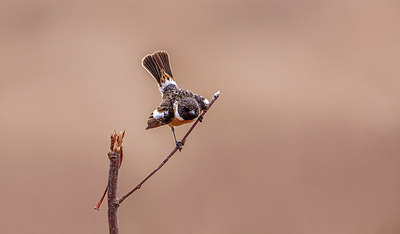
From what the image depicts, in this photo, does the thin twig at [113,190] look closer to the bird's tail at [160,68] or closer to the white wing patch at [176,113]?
the white wing patch at [176,113]

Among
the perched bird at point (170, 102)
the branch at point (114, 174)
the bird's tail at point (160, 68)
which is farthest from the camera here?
the bird's tail at point (160, 68)

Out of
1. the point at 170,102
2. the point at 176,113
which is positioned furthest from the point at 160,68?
the point at 176,113

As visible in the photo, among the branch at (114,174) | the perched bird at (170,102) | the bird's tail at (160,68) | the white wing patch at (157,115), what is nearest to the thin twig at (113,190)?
the branch at (114,174)

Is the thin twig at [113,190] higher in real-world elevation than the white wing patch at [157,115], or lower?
lower

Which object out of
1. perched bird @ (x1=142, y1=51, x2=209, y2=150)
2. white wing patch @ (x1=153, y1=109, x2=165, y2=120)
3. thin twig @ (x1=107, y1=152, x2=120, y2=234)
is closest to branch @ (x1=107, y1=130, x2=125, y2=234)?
thin twig @ (x1=107, y1=152, x2=120, y2=234)

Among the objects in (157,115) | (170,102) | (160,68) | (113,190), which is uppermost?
(160,68)

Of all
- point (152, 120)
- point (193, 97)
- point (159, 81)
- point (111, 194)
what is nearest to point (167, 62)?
point (159, 81)

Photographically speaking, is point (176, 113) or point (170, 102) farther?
point (170, 102)

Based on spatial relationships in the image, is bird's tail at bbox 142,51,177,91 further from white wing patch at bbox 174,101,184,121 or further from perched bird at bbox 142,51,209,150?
white wing patch at bbox 174,101,184,121

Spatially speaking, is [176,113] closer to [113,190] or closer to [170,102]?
[170,102]
